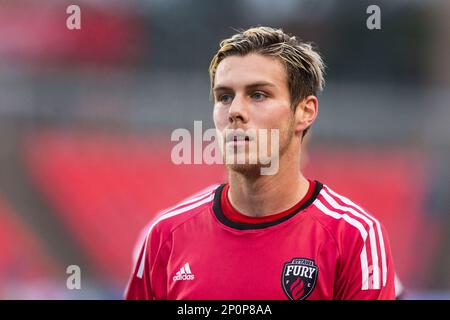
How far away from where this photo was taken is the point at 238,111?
2645 mm

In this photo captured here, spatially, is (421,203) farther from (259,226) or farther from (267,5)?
(259,226)

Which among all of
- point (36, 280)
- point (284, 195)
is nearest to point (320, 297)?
point (284, 195)

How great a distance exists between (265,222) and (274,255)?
0.15 m

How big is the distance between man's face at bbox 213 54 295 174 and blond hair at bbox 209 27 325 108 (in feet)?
0.11

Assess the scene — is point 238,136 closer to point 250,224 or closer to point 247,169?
point 247,169

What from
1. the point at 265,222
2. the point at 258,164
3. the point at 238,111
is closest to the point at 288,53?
the point at 238,111

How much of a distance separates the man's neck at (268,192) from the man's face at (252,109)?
70 millimetres

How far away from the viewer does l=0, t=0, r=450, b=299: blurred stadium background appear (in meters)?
8.90

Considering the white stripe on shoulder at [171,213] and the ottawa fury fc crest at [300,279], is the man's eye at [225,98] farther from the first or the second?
the ottawa fury fc crest at [300,279]

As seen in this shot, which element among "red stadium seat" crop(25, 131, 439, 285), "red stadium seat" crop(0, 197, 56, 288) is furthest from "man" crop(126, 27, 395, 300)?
"red stadium seat" crop(25, 131, 439, 285)

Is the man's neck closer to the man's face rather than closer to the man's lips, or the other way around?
the man's face

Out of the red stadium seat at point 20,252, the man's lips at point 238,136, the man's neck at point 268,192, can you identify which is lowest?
the red stadium seat at point 20,252

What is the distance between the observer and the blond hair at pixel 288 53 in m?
2.80

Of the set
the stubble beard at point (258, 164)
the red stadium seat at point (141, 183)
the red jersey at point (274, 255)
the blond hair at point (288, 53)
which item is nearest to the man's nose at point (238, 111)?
the stubble beard at point (258, 164)
